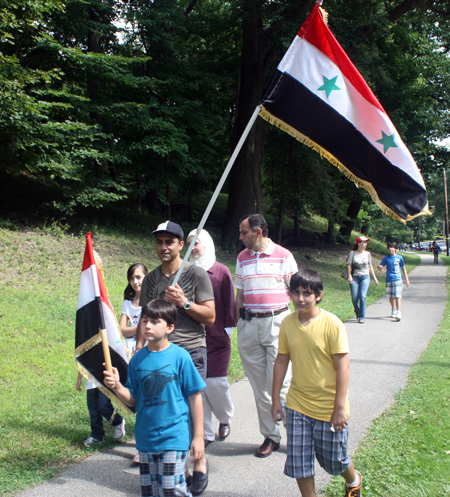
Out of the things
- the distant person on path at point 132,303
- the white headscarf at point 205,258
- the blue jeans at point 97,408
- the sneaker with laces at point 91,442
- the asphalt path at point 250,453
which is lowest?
the asphalt path at point 250,453

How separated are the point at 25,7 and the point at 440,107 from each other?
2519 cm

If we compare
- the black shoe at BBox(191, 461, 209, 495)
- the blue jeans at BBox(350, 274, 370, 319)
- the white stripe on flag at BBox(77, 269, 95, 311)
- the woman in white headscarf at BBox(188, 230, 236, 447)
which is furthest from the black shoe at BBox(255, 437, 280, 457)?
the blue jeans at BBox(350, 274, 370, 319)

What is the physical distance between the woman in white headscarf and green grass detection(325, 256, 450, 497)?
49.2 inches

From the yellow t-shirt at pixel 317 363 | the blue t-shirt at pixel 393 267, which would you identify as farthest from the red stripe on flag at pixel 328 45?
the blue t-shirt at pixel 393 267

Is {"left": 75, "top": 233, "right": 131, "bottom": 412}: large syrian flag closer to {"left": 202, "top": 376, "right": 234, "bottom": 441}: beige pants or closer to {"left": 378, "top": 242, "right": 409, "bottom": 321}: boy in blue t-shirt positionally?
{"left": 202, "top": 376, "right": 234, "bottom": 441}: beige pants

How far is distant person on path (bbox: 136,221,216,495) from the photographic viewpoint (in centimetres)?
367

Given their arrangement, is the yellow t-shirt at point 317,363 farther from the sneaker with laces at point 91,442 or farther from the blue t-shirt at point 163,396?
the sneaker with laces at point 91,442

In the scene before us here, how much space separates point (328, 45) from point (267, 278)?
2274mm

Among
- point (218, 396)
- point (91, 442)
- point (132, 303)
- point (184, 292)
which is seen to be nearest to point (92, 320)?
point (184, 292)

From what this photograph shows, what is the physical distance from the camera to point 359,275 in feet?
34.7

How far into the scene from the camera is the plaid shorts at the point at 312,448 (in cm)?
301

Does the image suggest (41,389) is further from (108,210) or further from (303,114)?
(108,210)

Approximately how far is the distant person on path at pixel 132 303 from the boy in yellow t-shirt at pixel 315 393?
199 cm

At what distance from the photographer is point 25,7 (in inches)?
484
